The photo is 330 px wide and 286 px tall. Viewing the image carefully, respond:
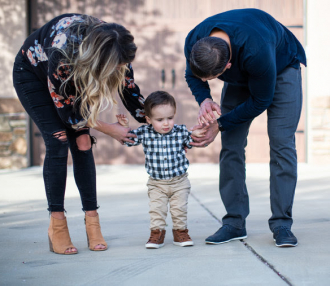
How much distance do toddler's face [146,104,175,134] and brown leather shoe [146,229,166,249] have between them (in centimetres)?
63

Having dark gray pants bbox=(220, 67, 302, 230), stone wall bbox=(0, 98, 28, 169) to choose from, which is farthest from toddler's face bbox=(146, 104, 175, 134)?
stone wall bbox=(0, 98, 28, 169)

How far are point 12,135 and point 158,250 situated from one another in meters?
4.71

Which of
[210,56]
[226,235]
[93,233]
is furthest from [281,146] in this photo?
[93,233]

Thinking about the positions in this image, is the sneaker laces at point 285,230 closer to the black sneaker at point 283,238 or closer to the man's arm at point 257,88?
the black sneaker at point 283,238

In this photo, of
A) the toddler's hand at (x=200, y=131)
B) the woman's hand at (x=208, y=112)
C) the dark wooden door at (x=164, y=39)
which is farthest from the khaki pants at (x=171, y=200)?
the dark wooden door at (x=164, y=39)

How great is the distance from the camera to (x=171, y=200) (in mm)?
3109

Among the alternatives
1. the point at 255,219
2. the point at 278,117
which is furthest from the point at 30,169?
the point at 278,117

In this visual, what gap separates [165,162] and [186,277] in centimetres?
89

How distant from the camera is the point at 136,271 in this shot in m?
2.50

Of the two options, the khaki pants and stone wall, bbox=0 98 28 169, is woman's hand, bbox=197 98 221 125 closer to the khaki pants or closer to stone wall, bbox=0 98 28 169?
the khaki pants

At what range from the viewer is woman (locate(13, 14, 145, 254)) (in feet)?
8.17

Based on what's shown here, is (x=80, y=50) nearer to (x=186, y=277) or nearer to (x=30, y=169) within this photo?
(x=186, y=277)

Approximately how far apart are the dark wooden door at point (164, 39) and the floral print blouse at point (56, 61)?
4407mm

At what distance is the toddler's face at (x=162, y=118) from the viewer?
9.95ft
